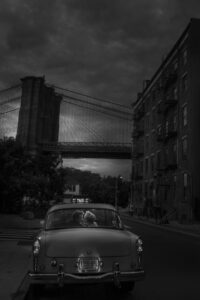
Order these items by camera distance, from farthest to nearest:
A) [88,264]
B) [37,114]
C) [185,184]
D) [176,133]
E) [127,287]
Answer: [37,114], [176,133], [185,184], [127,287], [88,264]

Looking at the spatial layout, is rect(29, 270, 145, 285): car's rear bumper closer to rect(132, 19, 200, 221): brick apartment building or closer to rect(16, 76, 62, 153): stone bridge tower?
rect(132, 19, 200, 221): brick apartment building

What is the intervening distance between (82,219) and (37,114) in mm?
67326

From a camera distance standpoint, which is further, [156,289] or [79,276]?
[156,289]

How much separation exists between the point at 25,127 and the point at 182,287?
66.6 meters

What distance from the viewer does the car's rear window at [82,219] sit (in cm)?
885

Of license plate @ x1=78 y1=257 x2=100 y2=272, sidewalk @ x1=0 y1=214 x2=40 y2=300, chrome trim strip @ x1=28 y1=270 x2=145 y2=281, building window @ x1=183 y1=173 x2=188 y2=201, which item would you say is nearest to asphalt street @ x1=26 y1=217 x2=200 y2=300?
sidewalk @ x1=0 y1=214 x2=40 y2=300

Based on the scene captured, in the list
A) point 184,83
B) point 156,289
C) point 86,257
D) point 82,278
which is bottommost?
point 156,289

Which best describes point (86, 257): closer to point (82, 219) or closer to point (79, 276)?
point (79, 276)

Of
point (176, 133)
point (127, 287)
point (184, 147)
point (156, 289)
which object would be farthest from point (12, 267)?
point (176, 133)

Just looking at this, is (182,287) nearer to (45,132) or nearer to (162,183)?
(162,183)

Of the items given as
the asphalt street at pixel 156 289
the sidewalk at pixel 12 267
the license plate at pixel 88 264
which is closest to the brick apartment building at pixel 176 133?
the sidewalk at pixel 12 267

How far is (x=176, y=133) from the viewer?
163 feet

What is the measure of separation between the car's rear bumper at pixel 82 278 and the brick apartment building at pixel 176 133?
3652 cm

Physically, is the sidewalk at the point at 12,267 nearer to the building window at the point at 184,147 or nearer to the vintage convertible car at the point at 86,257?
the vintage convertible car at the point at 86,257
